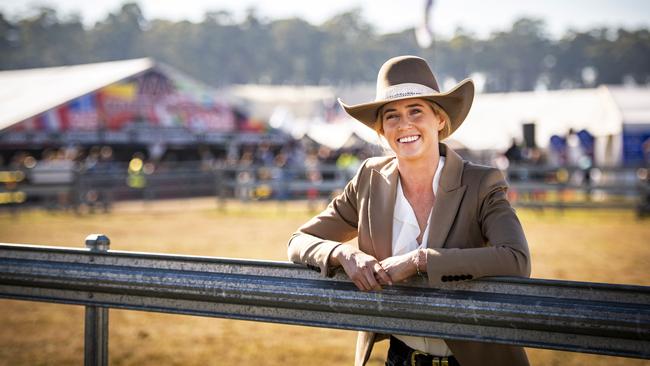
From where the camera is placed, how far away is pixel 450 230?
2.26m

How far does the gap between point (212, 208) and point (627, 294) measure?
733 inches

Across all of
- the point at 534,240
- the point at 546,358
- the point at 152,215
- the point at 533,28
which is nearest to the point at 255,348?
the point at 546,358

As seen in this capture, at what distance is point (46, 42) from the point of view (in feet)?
299

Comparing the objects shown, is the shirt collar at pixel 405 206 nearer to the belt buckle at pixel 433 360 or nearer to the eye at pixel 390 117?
the eye at pixel 390 117

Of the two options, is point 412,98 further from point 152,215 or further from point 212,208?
point 212,208

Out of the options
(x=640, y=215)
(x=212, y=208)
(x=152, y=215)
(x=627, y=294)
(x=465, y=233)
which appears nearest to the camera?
(x=627, y=294)

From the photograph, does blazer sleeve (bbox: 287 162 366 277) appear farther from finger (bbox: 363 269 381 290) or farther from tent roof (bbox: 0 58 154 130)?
tent roof (bbox: 0 58 154 130)

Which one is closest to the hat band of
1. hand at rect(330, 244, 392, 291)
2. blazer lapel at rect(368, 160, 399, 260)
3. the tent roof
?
blazer lapel at rect(368, 160, 399, 260)

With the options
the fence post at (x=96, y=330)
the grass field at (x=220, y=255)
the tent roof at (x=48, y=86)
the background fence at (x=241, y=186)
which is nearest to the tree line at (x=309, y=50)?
the tent roof at (x=48, y=86)

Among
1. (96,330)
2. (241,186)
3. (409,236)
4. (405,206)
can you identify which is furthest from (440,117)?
(241,186)

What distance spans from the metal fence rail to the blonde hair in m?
0.71

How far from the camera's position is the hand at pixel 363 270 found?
2.03m

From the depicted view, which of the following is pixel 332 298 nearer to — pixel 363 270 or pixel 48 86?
pixel 363 270

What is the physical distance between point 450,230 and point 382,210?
26 centimetres
